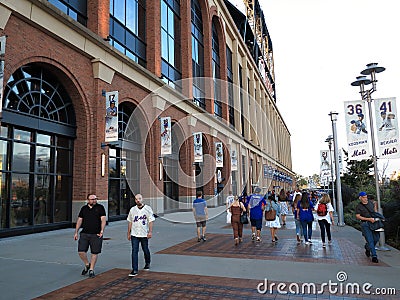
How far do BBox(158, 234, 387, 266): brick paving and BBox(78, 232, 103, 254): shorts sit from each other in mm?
2843

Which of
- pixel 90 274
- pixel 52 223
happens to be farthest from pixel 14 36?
pixel 90 274

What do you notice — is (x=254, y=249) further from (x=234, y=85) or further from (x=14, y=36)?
(x=234, y=85)

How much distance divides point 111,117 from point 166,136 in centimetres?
536

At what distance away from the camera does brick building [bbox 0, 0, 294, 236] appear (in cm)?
1106

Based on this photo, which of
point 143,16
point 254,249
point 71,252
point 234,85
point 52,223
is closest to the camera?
point 71,252

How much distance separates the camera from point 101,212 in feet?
22.0

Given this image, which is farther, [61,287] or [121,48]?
[121,48]

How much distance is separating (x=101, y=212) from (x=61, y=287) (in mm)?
1588

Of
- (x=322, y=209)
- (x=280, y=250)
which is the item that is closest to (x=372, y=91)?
(x=322, y=209)

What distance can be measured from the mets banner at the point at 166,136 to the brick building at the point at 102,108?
6 cm

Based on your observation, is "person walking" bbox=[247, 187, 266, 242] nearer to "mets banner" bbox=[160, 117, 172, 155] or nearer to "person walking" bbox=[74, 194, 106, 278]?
"person walking" bbox=[74, 194, 106, 278]

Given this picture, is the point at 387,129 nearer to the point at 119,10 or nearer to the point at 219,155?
the point at 119,10

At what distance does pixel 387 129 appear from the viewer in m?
10.3

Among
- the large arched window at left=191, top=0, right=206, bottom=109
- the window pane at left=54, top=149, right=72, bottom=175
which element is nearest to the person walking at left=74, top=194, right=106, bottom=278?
the window pane at left=54, top=149, right=72, bottom=175
